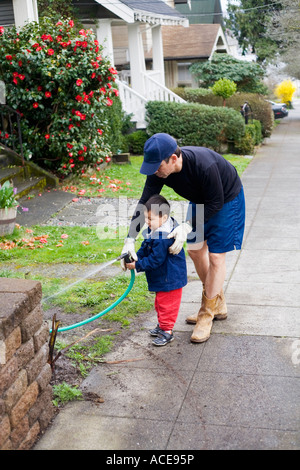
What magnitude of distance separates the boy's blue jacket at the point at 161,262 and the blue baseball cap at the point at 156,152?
501mm

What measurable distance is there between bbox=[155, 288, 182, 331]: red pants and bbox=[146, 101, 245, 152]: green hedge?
10.7 meters

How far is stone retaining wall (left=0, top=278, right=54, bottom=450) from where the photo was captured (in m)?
2.78

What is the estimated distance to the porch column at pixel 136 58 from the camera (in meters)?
15.9

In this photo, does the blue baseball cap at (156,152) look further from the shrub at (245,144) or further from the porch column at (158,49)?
the porch column at (158,49)

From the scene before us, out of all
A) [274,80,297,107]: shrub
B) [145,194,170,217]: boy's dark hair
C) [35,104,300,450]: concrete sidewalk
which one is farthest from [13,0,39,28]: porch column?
[274,80,297,107]: shrub

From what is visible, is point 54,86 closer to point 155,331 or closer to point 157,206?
point 157,206

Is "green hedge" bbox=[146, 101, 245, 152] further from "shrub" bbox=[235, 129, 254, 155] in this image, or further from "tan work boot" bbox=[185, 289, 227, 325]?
"tan work boot" bbox=[185, 289, 227, 325]

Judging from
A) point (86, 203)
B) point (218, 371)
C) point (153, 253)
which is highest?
point (153, 253)

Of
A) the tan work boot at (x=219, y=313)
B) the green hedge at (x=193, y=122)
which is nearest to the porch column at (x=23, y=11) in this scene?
the green hedge at (x=193, y=122)

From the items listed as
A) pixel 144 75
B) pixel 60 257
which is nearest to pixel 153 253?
pixel 60 257
